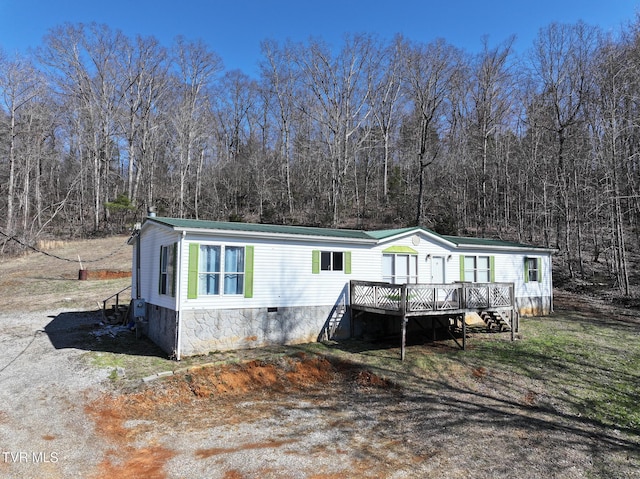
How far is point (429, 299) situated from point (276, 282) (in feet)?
15.9

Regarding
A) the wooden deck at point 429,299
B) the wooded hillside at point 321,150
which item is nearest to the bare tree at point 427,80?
the wooded hillside at point 321,150

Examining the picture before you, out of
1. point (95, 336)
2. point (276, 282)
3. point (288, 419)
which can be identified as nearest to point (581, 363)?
point (288, 419)

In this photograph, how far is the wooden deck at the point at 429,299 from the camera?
39.7 ft

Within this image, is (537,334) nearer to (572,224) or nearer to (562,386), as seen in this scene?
(562,386)

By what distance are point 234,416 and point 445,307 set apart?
24.3 feet

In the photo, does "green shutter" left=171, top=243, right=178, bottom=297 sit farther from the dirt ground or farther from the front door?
the front door

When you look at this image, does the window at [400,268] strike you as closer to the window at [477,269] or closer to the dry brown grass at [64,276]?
the window at [477,269]

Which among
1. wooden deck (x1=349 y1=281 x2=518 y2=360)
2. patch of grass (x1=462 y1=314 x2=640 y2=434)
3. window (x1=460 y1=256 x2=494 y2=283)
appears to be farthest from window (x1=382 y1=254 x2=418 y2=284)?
patch of grass (x1=462 y1=314 x2=640 y2=434)

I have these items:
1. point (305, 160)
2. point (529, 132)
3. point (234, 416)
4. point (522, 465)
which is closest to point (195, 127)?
point (305, 160)

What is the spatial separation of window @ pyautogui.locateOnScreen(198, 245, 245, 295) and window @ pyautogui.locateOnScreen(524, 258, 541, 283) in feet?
42.6

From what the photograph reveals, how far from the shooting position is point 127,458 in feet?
19.5

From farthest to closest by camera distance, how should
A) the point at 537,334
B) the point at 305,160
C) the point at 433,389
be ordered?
the point at 305,160 < the point at 537,334 < the point at 433,389

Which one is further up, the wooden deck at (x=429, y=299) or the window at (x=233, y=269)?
the window at (x=233, y=269)

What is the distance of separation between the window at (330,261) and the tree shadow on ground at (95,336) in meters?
5.23
